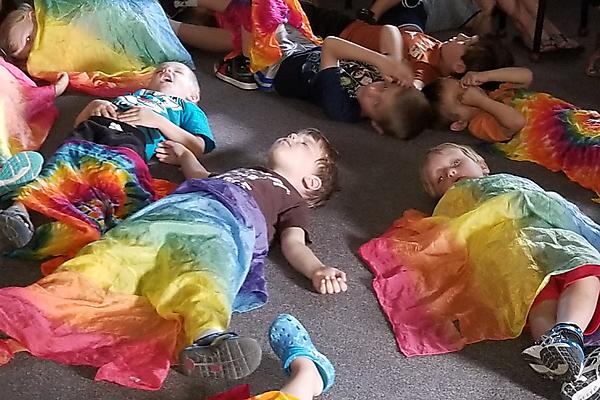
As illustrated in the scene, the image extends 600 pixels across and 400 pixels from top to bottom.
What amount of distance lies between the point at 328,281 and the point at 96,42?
1.23 meters

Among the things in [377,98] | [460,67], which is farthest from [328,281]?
[460,67]

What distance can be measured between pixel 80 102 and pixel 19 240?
82cm

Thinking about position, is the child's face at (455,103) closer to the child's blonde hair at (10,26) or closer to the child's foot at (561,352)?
the child's foot at (561,352)

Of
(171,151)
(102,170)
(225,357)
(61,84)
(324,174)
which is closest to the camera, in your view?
(225,357)

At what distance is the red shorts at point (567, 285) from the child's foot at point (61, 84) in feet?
4.88

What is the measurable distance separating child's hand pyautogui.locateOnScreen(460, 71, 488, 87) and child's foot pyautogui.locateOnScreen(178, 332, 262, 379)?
1239 millimetres

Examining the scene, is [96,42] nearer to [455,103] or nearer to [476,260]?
[455,103]

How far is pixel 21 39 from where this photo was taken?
249 centimetres

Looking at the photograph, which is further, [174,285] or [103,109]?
[103,109]

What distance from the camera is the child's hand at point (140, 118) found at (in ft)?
6.68

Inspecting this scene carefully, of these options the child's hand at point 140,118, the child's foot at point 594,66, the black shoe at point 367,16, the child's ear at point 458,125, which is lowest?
the child's ear at point 458,125

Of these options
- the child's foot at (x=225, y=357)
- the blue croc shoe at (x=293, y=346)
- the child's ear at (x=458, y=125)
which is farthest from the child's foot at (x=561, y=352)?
the child's ear at (x=458, y=125)

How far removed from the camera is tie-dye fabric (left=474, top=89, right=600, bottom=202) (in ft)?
6.83

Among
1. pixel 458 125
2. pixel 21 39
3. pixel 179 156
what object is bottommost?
pixel 458 125
